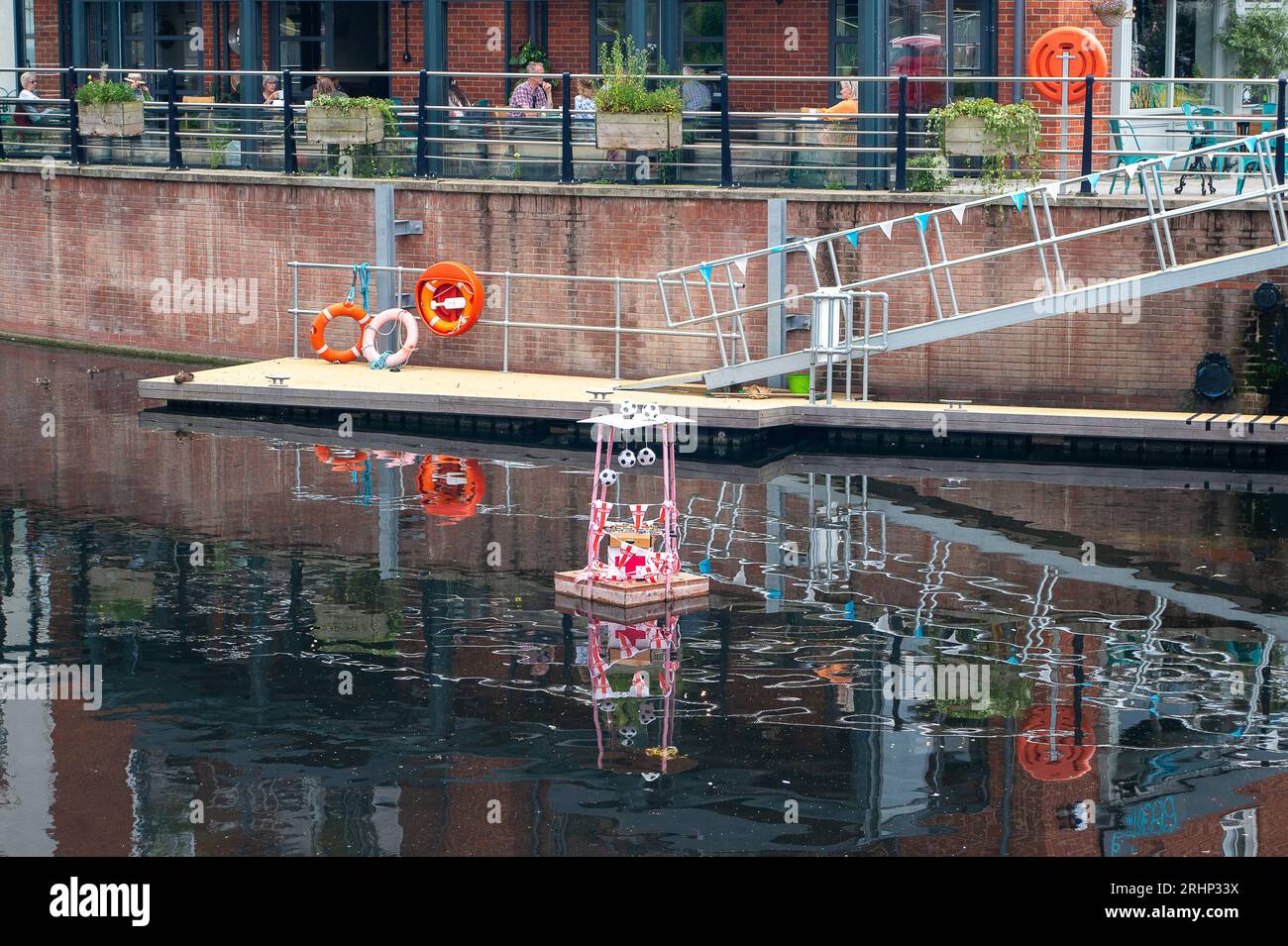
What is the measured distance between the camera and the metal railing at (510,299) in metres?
21.6

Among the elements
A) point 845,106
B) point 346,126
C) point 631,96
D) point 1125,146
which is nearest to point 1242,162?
point 845,106

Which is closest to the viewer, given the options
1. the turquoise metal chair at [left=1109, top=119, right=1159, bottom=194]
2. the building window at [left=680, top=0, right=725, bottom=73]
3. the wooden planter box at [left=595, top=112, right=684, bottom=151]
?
the turquoise metal chair at [left=1109, top=119, right=1159, bottom=194]

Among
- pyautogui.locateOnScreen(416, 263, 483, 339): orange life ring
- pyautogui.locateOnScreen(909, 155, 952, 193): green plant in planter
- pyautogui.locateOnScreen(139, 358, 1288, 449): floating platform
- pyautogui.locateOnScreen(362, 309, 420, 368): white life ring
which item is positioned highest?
pyautogui.locateOnScreen(909, 155, 952, 193): green plant in planter

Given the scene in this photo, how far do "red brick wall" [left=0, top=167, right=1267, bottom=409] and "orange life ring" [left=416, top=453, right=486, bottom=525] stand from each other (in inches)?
137

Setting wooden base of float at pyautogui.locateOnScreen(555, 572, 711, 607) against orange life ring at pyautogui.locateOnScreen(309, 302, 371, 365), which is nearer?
wooden base of float at pyautogui.locateOnScreen(555, 572, 711, 607)

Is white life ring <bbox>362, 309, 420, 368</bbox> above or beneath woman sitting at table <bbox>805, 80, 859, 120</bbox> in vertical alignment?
beneath

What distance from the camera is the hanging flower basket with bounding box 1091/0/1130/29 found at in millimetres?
24359

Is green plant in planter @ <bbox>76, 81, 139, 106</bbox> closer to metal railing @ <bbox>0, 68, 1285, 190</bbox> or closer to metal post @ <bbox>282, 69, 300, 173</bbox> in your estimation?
metal railing @ <bbox>0, 68, 1285, 190</bbox>

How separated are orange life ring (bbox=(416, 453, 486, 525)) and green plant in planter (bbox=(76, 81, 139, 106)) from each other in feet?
26.3

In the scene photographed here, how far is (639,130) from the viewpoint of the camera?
854 inches

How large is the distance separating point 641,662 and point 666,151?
34.3ft

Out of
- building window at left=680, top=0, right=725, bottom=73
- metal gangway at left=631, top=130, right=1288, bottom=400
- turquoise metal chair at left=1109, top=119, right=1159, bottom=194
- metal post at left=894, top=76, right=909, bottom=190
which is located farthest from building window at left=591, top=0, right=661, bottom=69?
metal post at left=894, top=76, right=909, bottom=190

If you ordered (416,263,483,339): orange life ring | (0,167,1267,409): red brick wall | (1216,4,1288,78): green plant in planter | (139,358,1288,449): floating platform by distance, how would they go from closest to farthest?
(139,358,1288,449): floating platform < (0,167,1267,409): red brick wall < (416,263,483,339): orange life ring < (1216,4,1288,78): green plant in planter

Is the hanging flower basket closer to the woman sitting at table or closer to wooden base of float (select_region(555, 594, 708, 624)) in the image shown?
the woman sitting at table
